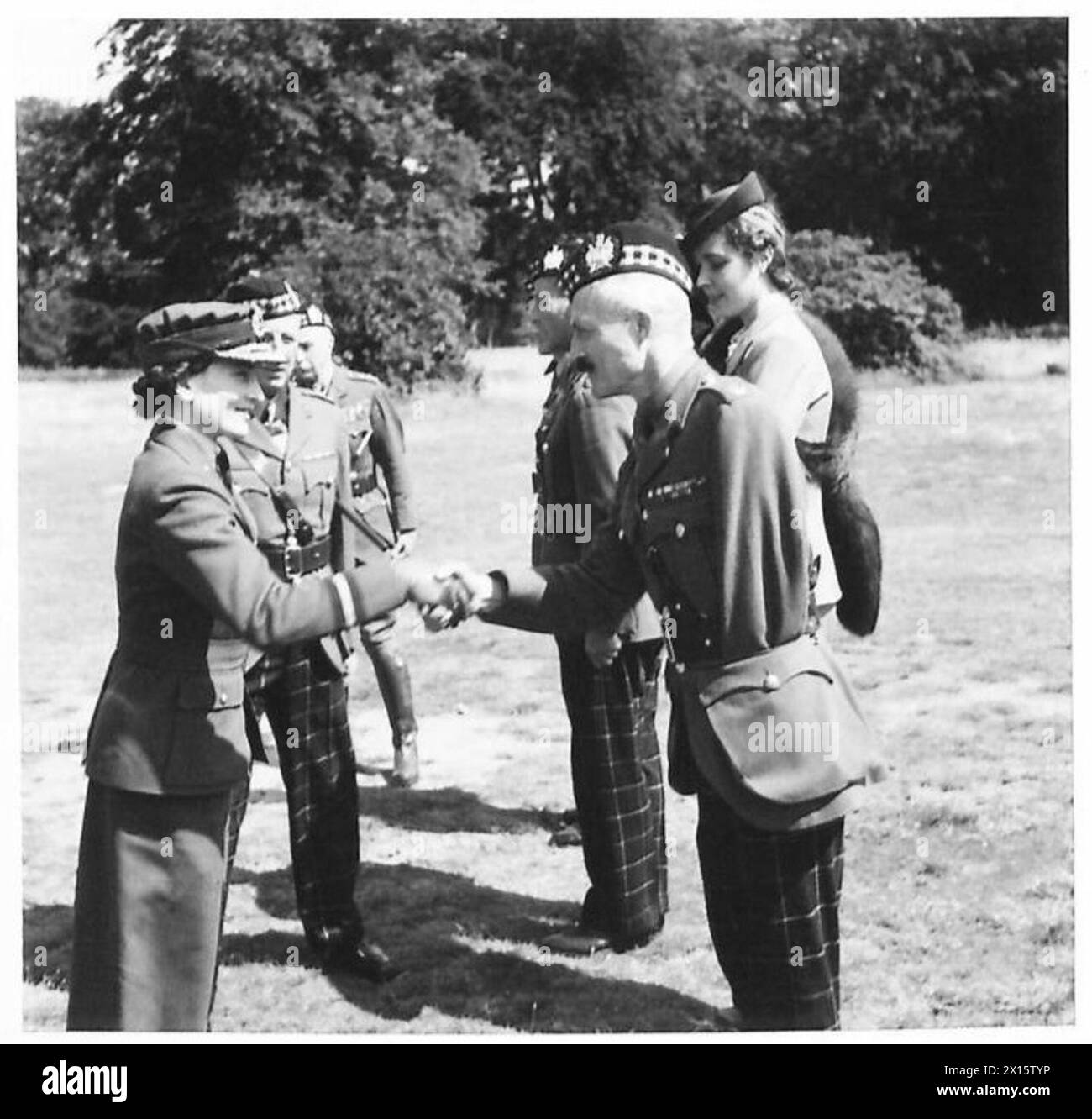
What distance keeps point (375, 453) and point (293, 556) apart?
5.65 ft

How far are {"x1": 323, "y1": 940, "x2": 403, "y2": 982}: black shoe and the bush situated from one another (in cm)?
297

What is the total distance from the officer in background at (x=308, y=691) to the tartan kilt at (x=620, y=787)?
0.72m

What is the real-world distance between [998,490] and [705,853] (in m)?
3.51

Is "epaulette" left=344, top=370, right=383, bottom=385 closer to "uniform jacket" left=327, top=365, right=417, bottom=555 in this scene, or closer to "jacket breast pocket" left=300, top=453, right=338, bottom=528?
"uniform jacket" left=327, top=365, right=417, bottom=555

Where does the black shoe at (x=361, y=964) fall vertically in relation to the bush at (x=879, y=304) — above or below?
below

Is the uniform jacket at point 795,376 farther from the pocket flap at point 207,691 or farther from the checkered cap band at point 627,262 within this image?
the pocket flap at point 207,691

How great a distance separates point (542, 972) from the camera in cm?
482

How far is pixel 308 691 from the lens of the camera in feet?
15.5

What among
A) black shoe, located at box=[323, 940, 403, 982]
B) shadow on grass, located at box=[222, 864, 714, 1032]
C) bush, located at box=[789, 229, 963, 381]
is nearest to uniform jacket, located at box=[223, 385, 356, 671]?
black shoe, located at box=[323, 940, 403, 982]

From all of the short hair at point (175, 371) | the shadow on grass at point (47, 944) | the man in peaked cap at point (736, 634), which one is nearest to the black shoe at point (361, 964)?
the shadow on grass at point (47, 944)

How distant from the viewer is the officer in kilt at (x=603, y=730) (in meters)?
4.91

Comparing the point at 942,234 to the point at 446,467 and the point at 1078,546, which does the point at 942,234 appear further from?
the point at 446,467

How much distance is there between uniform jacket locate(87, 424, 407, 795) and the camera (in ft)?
11.4
